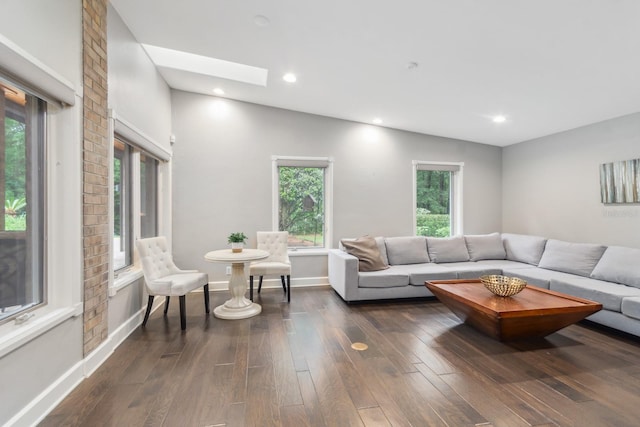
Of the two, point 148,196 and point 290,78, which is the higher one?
point 290,78

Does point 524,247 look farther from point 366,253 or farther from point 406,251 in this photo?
point 366,253

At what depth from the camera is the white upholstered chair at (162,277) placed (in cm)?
315

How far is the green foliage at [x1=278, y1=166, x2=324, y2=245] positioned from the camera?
496cm

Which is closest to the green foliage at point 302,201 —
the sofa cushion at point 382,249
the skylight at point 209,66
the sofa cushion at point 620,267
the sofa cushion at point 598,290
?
the sofa cushion at point 382,249

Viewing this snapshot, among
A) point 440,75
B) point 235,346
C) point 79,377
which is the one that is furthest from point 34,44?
point 440,75

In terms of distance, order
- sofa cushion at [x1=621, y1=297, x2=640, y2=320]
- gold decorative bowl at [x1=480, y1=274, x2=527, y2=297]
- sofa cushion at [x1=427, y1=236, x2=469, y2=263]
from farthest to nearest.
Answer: sofa cushion at [x1=427, y1=236, x2=469, y2=263] < gold decorative bowl at [x1=480, y1=274, x2=527, y2=297] < sofa cushion at [x1=621, y1=297, x2=640, y2=320]

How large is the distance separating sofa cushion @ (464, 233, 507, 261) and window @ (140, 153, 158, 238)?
187 inches

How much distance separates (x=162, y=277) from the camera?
11.3 feet

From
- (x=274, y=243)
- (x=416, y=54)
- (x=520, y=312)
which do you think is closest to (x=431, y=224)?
(x=274, y=243)

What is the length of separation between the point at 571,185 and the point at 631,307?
7.23 feet

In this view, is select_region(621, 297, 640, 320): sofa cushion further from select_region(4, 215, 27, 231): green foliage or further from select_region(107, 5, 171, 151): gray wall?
select_region(107, 5, 171, 151): gray wall

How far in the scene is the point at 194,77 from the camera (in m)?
4.05

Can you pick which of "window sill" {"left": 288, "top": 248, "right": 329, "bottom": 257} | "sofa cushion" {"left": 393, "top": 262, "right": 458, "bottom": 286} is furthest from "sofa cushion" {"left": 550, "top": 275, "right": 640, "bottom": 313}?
"window sill" {"left": 288, "top": 248, "right": 329, "bottom": 257}

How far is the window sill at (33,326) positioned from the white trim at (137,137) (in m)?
1.60
